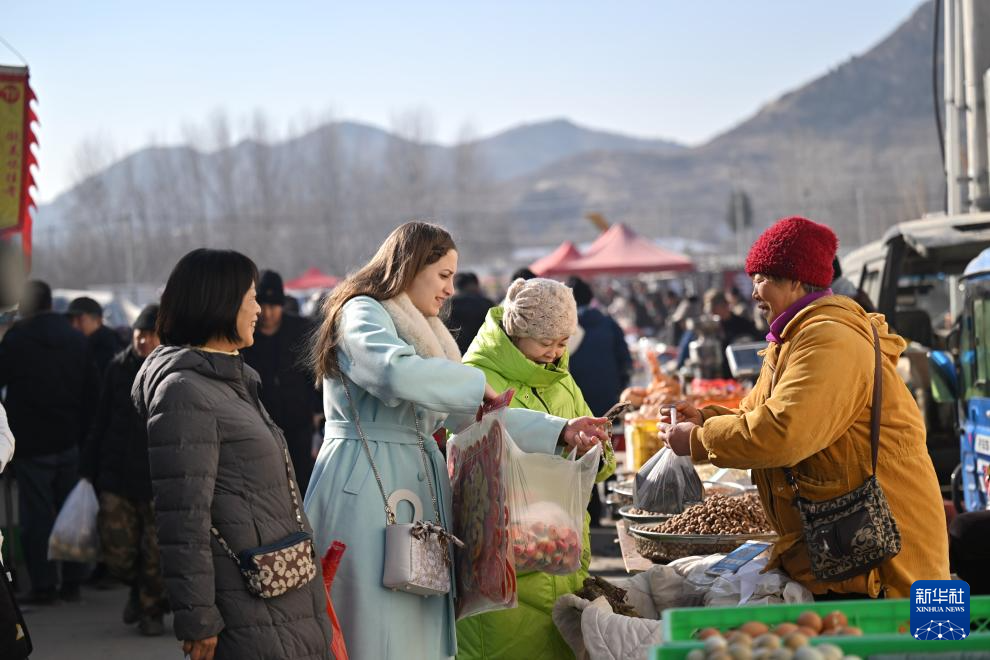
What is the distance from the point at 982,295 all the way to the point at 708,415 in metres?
4.68

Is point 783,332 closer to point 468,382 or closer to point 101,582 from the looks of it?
point 468,382

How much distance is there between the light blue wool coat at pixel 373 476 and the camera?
12.2 ft

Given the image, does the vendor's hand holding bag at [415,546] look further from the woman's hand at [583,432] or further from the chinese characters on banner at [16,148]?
the chinese characters on banner at [16,148]

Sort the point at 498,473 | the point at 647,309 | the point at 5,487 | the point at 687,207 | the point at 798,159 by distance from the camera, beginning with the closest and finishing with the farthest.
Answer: the point at 498,473 → the point at 5,487 → the point at 647,309 → the point at 798,159 → the point at 687,207

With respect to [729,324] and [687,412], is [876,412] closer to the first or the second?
[687,412]

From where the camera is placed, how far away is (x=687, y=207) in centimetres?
16050

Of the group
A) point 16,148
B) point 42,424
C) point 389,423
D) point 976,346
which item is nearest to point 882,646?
point 389,423

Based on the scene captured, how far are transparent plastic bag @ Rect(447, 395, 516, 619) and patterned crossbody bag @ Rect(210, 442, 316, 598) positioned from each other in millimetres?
647

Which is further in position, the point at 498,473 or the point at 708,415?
the point at 708,415

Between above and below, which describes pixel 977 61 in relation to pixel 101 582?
above

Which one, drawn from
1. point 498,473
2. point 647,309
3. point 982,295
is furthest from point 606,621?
point 647,309

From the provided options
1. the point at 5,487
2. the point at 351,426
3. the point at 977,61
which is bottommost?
the point at 5,487

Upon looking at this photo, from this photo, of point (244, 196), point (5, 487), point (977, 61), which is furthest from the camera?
point (244, 196)

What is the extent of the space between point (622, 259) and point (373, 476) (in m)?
20.8
